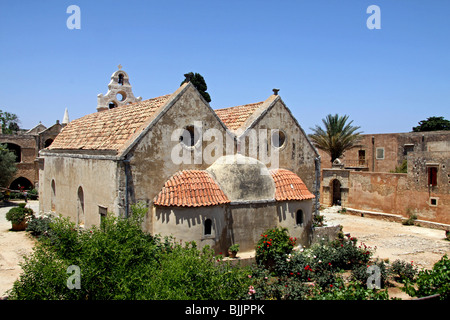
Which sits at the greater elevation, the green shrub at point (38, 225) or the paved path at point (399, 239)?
the green shrub at point (38, 225)

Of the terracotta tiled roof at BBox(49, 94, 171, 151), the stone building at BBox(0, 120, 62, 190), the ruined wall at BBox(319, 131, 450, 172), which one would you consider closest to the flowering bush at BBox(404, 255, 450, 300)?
the terracotta tiled roof at BBox(49, 94, 171, 151)

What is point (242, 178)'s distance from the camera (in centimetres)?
1486

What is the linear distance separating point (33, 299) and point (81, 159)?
9617 millimetres

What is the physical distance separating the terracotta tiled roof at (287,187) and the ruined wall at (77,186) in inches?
268

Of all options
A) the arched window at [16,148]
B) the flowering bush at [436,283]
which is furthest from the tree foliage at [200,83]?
the arched window at [16,148]

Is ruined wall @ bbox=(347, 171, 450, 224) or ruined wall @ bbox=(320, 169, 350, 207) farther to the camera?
ruined wall @ bbox=(320, 169, 350, 207)

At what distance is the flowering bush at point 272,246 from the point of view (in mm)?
14250

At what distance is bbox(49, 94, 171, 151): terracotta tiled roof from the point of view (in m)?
14.8

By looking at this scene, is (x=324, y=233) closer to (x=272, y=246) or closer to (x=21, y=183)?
(x=272, y=246)

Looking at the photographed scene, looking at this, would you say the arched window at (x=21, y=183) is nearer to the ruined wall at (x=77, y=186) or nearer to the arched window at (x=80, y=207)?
the ruined wall at (x=77, y=186)

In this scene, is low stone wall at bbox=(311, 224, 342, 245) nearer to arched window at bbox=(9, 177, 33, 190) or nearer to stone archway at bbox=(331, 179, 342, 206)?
stone archway at bbox=(331, 179, 342, 206)

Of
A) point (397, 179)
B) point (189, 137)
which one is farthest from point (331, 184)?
point (189, 137)

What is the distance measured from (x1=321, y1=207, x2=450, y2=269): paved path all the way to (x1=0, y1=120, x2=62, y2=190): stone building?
103ft
